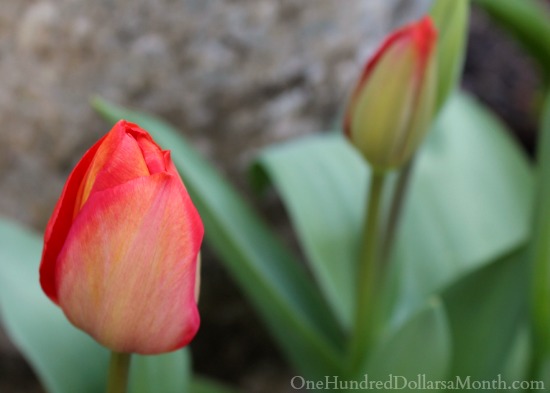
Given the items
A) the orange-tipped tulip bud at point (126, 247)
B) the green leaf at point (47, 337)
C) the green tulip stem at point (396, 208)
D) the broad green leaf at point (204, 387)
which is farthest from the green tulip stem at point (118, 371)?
the broad green leaf at point (204, 387)

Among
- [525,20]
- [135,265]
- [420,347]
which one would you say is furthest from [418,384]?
[525,20]

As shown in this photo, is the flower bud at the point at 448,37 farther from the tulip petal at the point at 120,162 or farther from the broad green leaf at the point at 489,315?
the tulip petal at the point at 120,162

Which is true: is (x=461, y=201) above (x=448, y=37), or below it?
below

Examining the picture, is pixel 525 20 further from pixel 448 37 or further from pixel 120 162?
pixel 120 162

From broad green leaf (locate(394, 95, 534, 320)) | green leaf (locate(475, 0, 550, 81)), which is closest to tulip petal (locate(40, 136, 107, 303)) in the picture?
broad green leaf (locate(394, 95, 534, 320))

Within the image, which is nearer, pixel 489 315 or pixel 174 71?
pixel 489 315

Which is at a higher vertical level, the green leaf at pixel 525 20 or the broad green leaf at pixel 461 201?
the green leaf at pixel 525 20
